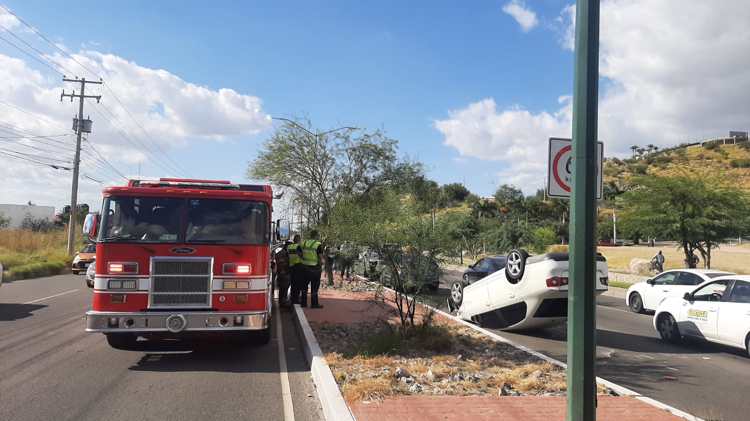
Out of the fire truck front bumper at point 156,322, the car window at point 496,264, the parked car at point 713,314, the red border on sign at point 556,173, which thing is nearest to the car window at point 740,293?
the parked car at point 713,314

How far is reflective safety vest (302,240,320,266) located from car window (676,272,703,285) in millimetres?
9607

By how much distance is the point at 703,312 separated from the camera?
10.5 m

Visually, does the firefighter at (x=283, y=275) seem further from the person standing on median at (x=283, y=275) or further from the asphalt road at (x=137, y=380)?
the asphalt road at (x=137, y=380)

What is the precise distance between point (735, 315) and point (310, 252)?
845cm

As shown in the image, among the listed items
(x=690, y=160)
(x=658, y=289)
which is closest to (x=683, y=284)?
(x=658, y=289)

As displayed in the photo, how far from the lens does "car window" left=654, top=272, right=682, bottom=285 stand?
15.3 metres

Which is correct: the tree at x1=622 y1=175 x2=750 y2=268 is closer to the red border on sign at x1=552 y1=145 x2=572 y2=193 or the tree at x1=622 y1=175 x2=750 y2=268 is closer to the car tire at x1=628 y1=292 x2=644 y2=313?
the car tire at x1=628 y1=292 x2=644 y2=313

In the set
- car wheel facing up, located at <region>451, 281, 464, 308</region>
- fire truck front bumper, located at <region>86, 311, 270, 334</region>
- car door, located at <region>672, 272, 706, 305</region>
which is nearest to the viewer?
fire truck front bumper, located at <region>86, 311, 270, 334</region>

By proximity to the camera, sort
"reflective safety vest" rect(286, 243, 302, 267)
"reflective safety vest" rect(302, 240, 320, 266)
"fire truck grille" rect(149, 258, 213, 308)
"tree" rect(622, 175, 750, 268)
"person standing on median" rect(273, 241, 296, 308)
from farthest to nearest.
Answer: "tree" rect(622, 175, 750, 268) < "person standing on median" rect(273, 241, 296, 308) < "reflective safety vest" rect(286, 243, 302, 267) < "reflective safety vest" rect(302, 240, 320, 266) < "fire truck grille" rect(149, 258, 213, 308)

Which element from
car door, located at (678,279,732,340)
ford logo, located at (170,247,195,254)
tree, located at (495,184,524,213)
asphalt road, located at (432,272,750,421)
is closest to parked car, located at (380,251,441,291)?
asphalt road, located at (432,272,750,421)

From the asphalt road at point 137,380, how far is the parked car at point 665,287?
33.4 feet

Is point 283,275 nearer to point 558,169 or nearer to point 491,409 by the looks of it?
point 491,409

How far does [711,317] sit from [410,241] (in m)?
5.84

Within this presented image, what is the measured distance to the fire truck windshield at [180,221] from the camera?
8.16 metres
